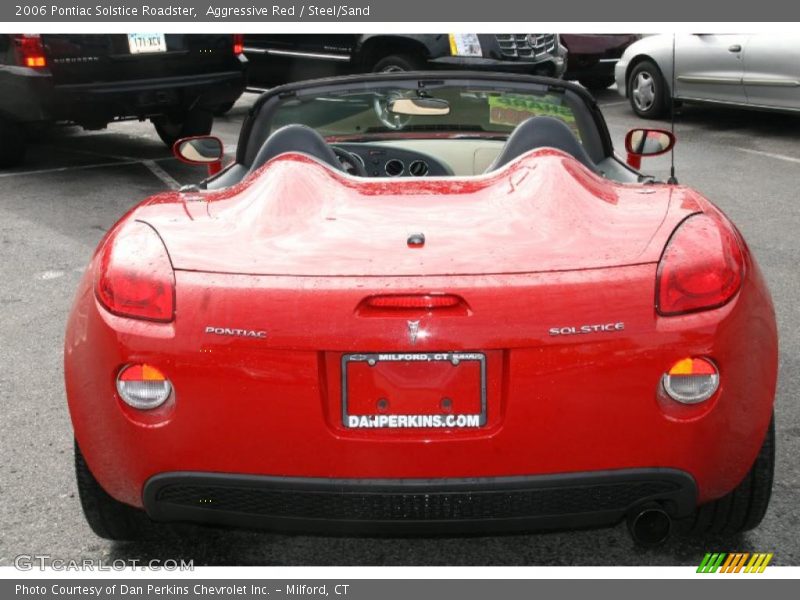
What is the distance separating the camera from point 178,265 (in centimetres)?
274

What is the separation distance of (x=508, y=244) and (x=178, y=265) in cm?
81

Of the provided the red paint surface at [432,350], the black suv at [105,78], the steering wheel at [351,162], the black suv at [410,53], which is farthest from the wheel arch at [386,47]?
the red paint surface at [432,350]

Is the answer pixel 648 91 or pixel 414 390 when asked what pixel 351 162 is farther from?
pixel 648 91

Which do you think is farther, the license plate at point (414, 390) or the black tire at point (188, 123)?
the black tire at point (188, 123)

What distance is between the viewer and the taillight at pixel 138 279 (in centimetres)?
267

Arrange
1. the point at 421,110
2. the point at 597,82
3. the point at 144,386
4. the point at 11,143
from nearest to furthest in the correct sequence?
the point at 144,386 → the point at 421,110 → the point at 11,143 → the point at 597,82

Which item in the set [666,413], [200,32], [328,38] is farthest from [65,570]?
[328,38]

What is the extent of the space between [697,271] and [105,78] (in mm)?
7375

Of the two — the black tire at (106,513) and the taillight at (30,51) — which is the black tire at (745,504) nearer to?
the black tire at (106,513)

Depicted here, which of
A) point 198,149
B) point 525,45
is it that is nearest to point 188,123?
point 525,45

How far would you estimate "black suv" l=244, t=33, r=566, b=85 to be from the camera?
11.4 metres

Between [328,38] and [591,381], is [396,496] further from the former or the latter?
[328,38]

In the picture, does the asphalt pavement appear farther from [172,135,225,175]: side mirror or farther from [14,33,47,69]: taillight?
[172,135,225,175]: side mirror

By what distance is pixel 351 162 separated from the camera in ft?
13.6
